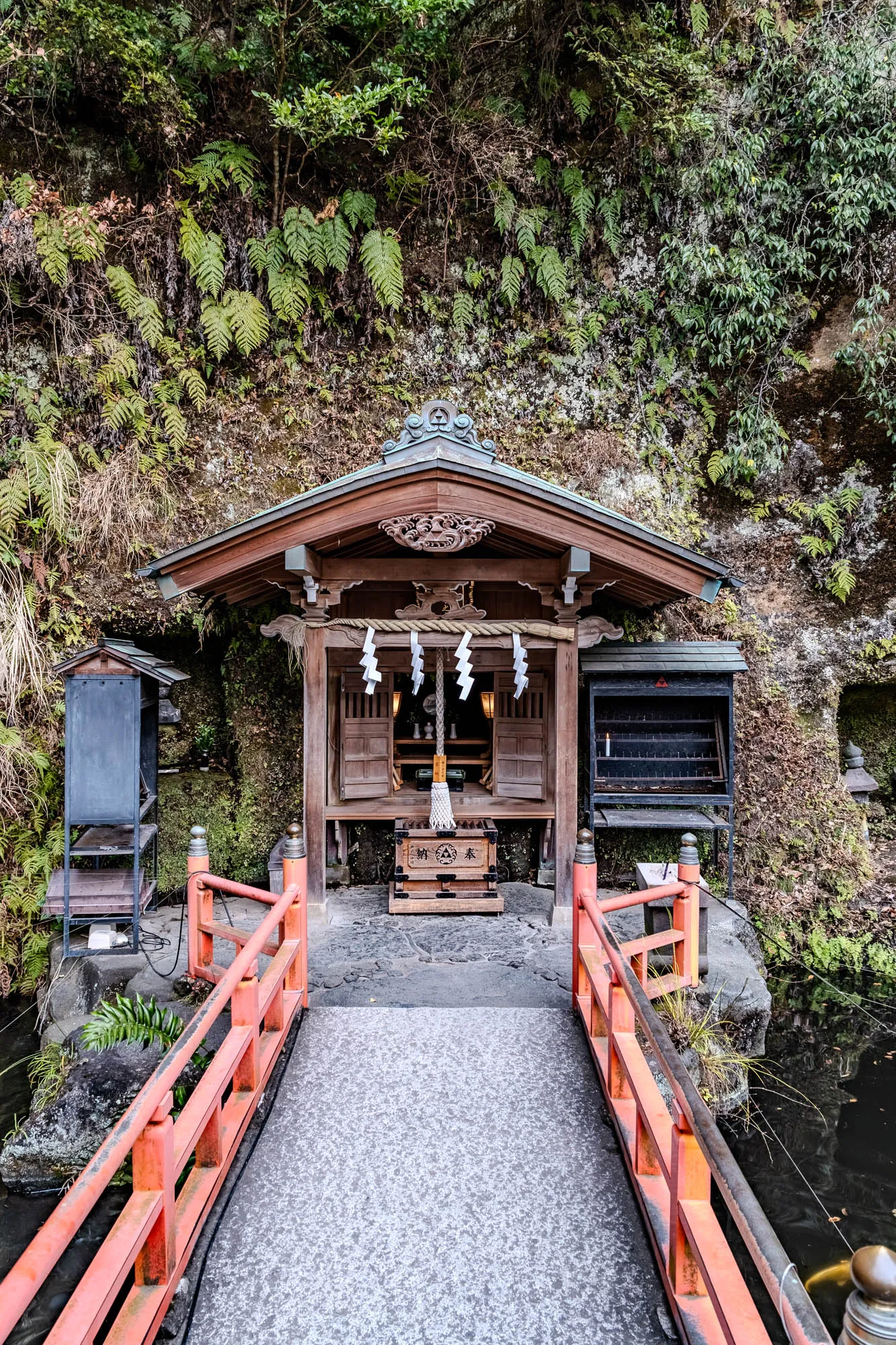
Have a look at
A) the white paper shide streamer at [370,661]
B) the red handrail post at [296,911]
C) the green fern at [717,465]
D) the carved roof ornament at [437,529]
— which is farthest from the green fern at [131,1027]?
the green fern at [717,465]

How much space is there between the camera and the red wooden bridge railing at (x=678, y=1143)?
84.2 inches

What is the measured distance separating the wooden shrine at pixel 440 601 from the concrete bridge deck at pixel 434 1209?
8.70ft

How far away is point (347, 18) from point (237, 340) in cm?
392

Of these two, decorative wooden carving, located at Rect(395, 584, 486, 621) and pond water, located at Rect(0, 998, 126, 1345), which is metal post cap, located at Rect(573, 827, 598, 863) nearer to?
decorative wooden carving, located at Rect(395, 584, 486, 621)

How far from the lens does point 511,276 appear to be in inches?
377

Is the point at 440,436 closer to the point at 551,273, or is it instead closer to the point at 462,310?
the point at 462,310

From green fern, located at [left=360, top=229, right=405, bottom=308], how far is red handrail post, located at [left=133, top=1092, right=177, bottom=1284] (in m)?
9.08

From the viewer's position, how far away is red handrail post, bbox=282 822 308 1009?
16.7 feet

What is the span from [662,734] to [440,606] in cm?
323

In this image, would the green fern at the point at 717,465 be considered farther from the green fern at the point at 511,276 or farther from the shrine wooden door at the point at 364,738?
the shrine wooden door at the point at 364,738

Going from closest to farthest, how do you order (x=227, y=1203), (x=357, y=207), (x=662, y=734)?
(x=227, y=1203) < (x=662, y=734) < (x=357, y=207)

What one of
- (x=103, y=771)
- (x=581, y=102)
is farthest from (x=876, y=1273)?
(x=581, y=102)

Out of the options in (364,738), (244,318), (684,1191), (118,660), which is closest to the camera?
(684,1191)

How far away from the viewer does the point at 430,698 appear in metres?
8.59
